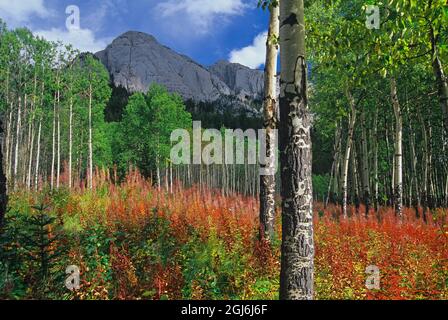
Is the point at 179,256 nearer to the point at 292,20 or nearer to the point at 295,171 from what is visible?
the point at 295,171

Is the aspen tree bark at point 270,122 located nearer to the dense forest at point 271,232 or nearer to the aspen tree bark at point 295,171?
the dense forest at point 271,232

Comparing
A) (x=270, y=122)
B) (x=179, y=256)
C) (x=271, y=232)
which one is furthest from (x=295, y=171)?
(x=270, y=122)

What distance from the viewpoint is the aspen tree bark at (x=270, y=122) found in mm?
7211

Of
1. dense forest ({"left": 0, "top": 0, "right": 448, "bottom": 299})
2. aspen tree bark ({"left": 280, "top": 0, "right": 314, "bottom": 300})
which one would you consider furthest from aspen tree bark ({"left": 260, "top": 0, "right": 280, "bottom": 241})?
aspen tree bark ({"left": 280, "top": 0, "right": 314, "bottom": 300})

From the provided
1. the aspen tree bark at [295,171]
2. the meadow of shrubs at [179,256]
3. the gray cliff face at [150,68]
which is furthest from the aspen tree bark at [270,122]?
the gray cliff face at [150,68]

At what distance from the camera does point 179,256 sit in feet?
20.2

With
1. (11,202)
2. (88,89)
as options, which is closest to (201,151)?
(88,89)

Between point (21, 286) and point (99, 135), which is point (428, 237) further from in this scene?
point (99, 135)

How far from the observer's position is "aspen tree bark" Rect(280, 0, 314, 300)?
12.0 ft

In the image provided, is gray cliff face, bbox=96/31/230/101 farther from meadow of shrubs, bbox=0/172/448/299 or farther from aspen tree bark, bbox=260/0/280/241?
meadow of shrubs, bbox=0/172/448/299

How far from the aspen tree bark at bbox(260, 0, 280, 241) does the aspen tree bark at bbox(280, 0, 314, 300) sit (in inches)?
136

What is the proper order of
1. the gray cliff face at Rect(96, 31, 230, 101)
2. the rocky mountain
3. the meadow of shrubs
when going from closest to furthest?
the meadow of shrubs, the gray cliff face at Rect(96, 31, 230, 101), the rocky mountain

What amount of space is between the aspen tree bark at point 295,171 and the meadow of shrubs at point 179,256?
1.31 metres

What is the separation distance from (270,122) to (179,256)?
123 inches
